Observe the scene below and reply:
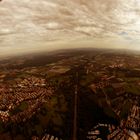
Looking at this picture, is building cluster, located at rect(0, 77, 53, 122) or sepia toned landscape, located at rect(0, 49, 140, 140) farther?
building cluster, located at rect(0, 77, 53, 122)

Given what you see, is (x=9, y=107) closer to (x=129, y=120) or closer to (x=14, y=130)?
(x=14, y=130)

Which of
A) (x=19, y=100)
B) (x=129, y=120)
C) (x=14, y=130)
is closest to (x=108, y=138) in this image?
(x=129, y=120)

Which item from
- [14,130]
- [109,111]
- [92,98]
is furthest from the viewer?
[92,98]

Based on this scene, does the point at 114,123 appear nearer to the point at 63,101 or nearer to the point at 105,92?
the point at 63,101

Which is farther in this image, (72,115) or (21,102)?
(21,102)

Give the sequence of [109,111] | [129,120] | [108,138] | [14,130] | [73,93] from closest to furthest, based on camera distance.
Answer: [108,138], [14,130], [129,120], [109,111], [73,93]

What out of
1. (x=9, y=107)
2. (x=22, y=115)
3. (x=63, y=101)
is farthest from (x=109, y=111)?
(x=9, y=107)

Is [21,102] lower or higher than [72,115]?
higher

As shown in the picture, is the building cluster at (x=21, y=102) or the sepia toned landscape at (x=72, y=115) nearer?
the sepia toned landscape at (x=72, y=115)

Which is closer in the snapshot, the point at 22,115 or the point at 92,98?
the point at 22,115
